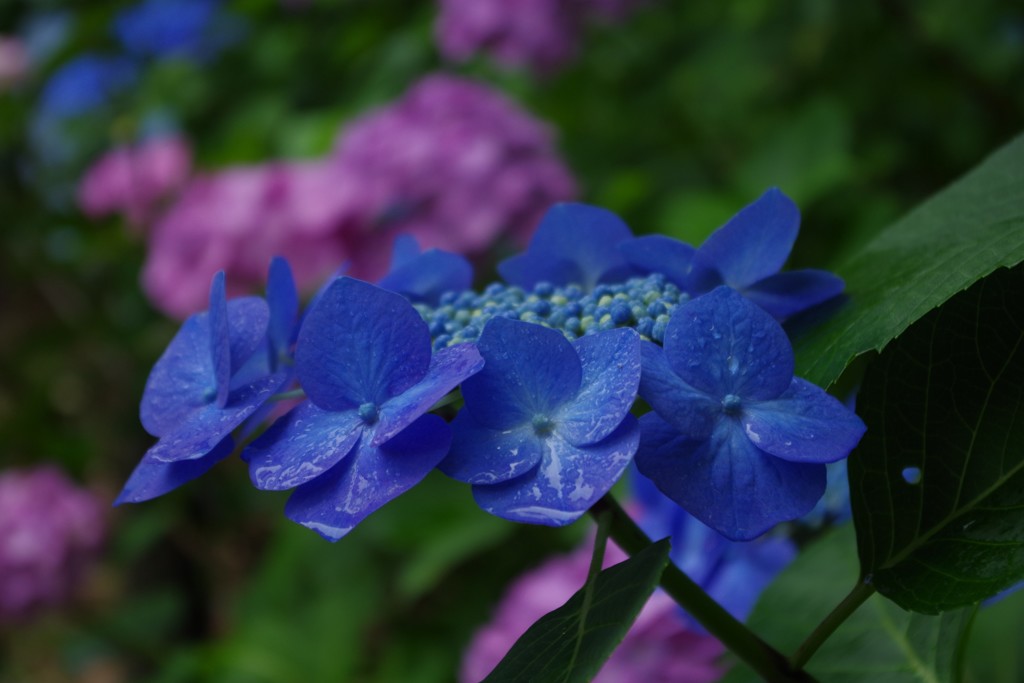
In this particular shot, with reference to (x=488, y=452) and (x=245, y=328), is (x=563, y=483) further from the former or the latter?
(x=245, y=328)

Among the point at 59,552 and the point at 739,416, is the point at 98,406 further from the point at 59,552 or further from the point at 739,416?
the point at 739,416

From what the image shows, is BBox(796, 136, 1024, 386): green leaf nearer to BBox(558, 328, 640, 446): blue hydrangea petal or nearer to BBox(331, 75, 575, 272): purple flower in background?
BBox(558, 328, 640, 446): blue hydrangea petal

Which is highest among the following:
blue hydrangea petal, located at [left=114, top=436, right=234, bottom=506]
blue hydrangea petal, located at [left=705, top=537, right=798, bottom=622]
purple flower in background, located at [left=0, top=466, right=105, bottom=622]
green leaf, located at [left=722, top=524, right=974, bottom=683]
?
blue hydrangea petal, located at [left=114, top=436, right=234, bottom=506]

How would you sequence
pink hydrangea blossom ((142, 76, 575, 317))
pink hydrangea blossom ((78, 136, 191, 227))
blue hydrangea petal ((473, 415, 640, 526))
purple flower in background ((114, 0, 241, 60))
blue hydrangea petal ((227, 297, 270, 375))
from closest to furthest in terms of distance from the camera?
blue hydrangea petal ((473, 415, 640, 526))
blue hydrangea petal ((227, 297, 270, 375))
pink hydrangea blossom ((142, 76, 575, 317))
pink hydrangea blossom ((78, 136, 191, 227))
purple flower in background ((114, 0, 241, 60))

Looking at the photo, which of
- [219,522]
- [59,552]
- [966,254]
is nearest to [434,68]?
[219,522]

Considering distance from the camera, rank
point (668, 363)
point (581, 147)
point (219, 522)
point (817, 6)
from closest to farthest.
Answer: point (668, 363), point (817, 6), point (581, 147), point (219, 522)

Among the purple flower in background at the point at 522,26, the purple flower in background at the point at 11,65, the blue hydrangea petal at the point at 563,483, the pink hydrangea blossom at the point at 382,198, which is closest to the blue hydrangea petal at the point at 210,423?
the blue hydrangea petal at the point at 563,483

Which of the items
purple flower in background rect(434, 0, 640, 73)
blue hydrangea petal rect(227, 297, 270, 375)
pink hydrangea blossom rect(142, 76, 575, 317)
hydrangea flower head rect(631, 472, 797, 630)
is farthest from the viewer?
purple flower in background rect(434, 0, 640, 73)

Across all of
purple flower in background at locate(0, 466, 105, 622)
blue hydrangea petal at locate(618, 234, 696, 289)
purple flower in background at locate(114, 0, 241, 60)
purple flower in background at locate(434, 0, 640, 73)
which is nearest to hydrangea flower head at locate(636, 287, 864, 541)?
blue hydrangea petal at locate(618, 234, 696, 289)
